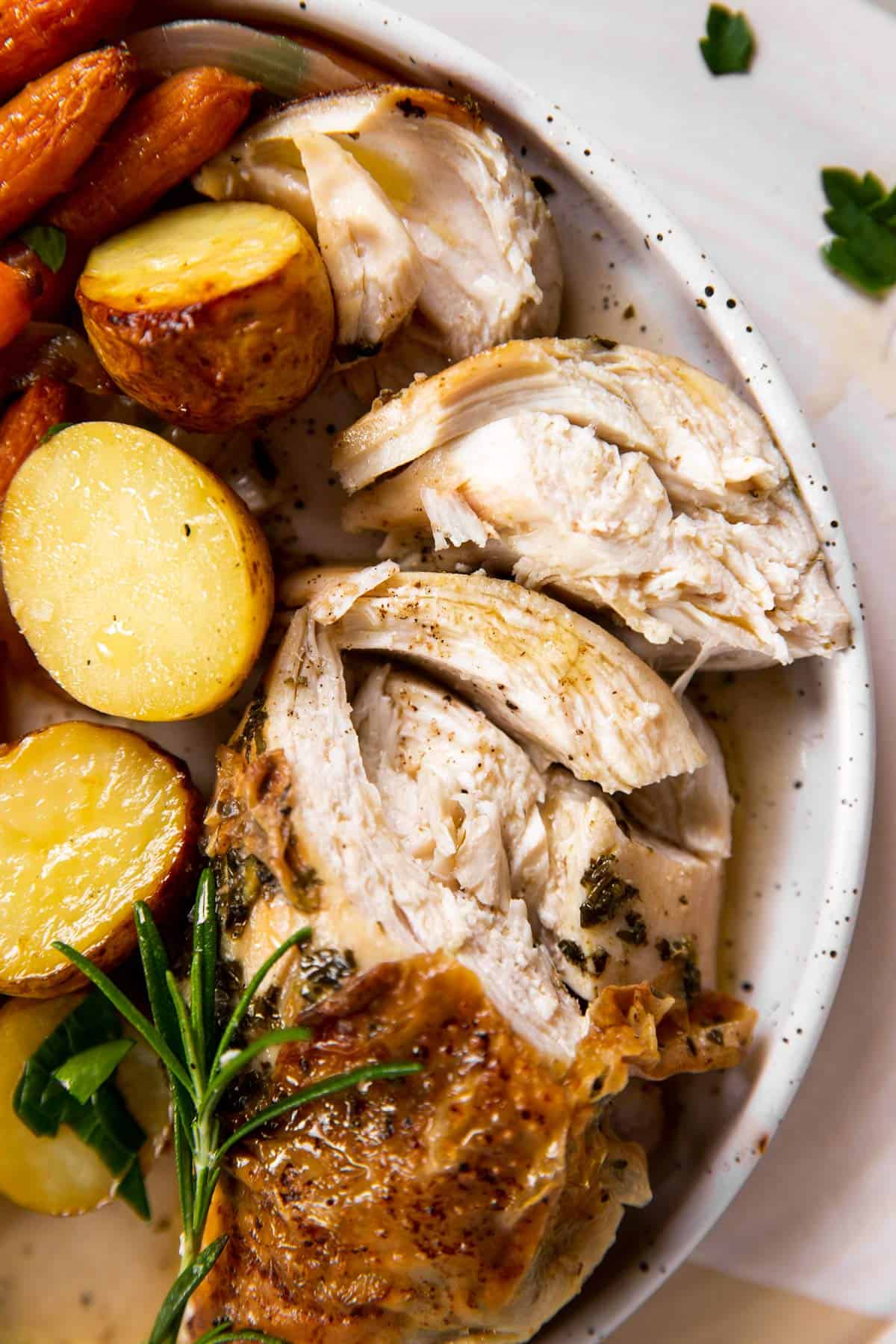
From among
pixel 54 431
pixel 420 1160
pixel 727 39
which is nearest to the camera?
pixel 420 1160

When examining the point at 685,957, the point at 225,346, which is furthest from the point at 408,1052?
the point at 225,346

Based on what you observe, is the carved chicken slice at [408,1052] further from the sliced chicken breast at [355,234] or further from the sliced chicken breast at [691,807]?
the sliced chicken breast at [355,234]

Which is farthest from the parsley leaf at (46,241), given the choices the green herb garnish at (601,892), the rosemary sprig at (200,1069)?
the green herb garnish at (601,892)

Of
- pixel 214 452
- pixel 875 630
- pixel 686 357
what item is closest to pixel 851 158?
pixel 686 357

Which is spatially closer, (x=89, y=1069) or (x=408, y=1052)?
(x=408, y=1052)

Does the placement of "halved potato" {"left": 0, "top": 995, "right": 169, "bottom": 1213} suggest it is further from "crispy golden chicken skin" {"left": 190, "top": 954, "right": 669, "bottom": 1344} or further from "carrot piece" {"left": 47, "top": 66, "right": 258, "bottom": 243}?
"carrot piece" {"left": 47, "top": 66, "right": 258, "bottom": 243}

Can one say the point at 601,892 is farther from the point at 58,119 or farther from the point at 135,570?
the point at 58,119

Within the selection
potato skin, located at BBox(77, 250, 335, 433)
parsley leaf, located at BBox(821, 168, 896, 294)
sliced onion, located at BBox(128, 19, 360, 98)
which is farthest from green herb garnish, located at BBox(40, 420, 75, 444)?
parsley leaf, located at BBox(821, 168, 896, 294)

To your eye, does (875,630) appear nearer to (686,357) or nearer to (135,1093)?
(686,357)
